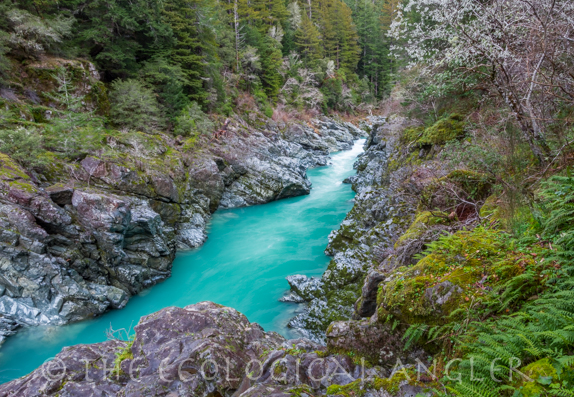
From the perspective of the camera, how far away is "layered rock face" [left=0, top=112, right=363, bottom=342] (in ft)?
24.0

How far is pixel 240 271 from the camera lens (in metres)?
11.0

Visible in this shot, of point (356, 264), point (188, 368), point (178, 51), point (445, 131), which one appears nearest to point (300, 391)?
point (188, 368)

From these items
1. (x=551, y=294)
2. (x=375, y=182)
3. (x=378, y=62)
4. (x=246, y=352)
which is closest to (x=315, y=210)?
(x=375, y=182)

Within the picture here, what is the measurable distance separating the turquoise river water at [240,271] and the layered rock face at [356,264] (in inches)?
26.2

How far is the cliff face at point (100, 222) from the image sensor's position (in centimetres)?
731

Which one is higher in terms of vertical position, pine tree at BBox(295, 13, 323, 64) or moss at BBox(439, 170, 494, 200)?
pine tree at BBox(295, 13, 323, 64)

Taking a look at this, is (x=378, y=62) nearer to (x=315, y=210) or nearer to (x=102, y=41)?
(x=315, y=210)

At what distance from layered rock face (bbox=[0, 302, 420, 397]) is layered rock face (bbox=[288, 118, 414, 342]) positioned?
189cm

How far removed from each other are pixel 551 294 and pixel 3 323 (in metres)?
10.8

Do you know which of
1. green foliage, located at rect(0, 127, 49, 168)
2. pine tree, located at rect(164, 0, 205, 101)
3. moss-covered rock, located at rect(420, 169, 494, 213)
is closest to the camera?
moss-covered rock, located at rect(420, 169, 494, 213)

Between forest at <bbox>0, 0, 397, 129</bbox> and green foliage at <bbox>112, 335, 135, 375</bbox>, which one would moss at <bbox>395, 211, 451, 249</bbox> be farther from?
forest at <bbox>0, 0, 397, 129</bbox>

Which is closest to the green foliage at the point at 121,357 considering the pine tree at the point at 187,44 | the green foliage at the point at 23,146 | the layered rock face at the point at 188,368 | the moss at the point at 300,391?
the layered rock face at the point at 188,368

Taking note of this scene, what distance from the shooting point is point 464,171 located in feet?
20.5

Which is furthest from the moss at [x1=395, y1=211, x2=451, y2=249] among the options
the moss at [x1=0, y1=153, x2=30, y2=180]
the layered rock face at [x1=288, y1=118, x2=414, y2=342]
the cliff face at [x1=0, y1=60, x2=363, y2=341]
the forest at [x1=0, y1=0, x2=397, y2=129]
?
the moss at [x1=0, y1=153, x2=30, y2=180]
